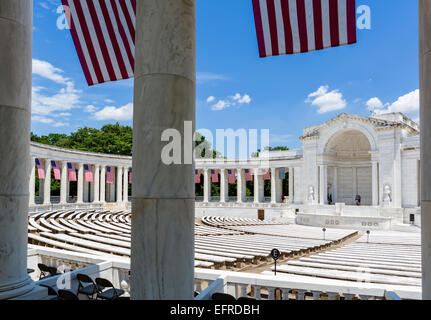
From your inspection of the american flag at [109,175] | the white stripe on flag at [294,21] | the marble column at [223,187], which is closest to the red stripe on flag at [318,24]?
the white stripe on flag at [294,21]

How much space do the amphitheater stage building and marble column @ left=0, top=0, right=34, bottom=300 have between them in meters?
51.2

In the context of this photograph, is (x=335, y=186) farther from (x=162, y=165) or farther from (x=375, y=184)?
(x=162, y=165)

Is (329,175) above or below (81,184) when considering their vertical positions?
above

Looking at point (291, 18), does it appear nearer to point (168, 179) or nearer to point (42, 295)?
point (168, 179)

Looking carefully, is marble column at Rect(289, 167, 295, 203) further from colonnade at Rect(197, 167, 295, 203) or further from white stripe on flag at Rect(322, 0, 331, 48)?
white stripe on flag at Rect(322, 0, 331, 48)

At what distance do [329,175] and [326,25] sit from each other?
63.3 metres

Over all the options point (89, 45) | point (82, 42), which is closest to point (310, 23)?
point (89, 45)

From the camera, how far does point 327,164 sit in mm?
66500

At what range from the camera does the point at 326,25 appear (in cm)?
967

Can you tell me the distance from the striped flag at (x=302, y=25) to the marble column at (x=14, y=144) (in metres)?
6.92

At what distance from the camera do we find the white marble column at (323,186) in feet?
214

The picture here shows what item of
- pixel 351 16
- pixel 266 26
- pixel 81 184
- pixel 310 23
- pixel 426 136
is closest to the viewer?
pixel 426 136

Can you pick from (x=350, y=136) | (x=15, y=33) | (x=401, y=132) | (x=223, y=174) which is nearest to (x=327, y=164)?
(x=350, y=136)
